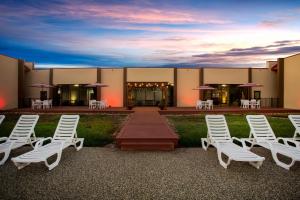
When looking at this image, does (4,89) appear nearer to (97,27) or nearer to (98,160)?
(97,27)

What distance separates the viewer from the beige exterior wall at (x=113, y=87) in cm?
2264

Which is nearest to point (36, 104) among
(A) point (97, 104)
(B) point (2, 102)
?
(B) point (2, 102)

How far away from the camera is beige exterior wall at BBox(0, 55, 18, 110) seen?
60.1 ft

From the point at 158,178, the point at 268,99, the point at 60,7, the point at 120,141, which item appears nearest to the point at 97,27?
the point at 60,7

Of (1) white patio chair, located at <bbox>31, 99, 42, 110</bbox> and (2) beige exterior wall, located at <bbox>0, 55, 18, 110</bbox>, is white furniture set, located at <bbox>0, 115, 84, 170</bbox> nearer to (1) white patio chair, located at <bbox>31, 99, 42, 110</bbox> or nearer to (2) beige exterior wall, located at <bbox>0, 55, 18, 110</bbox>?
(1) white patio chair, located at <bbox>31, 99, 42, 110</bbox>

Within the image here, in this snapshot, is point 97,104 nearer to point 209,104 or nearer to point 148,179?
point 209,104

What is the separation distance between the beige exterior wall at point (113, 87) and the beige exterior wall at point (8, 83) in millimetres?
7604

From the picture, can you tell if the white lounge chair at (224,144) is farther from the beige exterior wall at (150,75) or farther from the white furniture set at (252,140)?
the beige exterior wall at (150,75)

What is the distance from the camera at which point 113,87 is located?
74.4 feet

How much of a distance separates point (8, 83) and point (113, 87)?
29.4 ft

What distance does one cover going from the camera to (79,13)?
45.6ft

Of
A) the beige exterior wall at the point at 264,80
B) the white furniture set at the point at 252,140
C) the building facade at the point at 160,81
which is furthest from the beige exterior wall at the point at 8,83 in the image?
the beige exterior wall at the point at 264,80

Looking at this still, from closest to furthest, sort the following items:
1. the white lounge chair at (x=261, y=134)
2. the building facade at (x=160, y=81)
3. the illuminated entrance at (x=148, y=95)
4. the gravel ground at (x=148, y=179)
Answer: the gravel ground at (x=148, y=179) → the white lounge chair at (x=261, y=134) → the building facade at (x=160, y=81) → the illuminated entrance at (x=148, y=95)

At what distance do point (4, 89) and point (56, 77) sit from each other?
5.24 m
